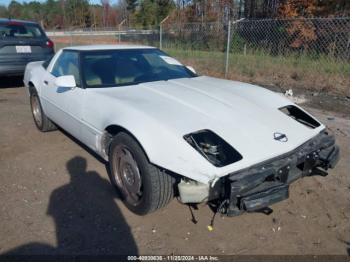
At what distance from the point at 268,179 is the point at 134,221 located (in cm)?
121

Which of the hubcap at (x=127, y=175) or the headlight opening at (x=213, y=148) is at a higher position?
the headlight opening at (x=213, y=148)

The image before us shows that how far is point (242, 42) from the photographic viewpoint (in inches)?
487

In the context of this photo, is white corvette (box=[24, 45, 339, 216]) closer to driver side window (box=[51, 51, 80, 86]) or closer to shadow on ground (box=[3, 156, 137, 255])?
driver side window (box=[51, 51, 80, 86])

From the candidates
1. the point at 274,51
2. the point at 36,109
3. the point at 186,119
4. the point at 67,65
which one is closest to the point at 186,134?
the point at 186,119

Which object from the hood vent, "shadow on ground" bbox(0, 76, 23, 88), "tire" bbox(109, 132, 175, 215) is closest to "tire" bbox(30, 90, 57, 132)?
"tire" bbox(109, 132, 175, 215)

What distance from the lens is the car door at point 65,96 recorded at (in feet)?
11.6

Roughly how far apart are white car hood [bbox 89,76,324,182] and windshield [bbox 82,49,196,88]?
23cm

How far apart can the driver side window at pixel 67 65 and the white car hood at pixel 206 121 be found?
0.64 m

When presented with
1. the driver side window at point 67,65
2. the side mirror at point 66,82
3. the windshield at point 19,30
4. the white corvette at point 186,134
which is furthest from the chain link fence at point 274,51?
the side mirror at point 66,82

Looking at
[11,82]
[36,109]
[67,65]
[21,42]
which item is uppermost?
[21,42]

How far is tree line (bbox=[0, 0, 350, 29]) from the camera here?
1480cm

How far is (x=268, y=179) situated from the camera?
2.46 m

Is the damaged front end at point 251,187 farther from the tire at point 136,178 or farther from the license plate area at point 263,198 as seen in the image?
the tire at point 136,178

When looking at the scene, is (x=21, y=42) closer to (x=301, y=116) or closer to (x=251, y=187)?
(x=301, y=116)
